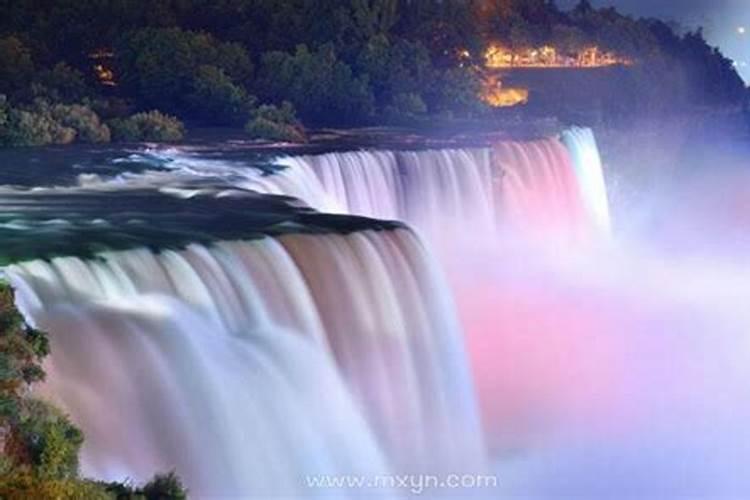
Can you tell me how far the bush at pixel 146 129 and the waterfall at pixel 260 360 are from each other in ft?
51.7

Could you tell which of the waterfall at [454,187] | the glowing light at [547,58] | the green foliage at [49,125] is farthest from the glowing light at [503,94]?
the green foliage at [49,125]

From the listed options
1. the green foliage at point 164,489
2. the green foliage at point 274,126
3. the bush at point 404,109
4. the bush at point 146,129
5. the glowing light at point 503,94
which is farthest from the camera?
the glowing light at point 503,94

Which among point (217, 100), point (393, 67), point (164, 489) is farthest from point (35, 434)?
point (393, 67)

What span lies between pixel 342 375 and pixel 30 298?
3.91 m

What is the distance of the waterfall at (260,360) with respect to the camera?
41.7 feet

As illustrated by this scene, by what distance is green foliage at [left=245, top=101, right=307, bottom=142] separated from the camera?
3366 centimetres

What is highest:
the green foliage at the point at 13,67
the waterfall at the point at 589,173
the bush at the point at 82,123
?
the green foliage at the point at 13,67

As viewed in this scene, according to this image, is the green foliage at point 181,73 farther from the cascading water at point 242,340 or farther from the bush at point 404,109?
the cascading water at point 242,340

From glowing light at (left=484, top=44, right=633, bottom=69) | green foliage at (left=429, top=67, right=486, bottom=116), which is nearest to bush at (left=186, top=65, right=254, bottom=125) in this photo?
green foliage at (left=429, top=67, right=486, bottom=116)

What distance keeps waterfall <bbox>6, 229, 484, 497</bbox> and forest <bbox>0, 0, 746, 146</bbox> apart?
1559cm

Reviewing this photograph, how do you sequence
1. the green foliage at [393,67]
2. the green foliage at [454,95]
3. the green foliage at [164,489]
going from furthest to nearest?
the green foliage at [454,95], the green foliage at [393,67], the green foliage at [164,489]

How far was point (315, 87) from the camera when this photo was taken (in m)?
40.6

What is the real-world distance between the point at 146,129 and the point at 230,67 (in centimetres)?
866

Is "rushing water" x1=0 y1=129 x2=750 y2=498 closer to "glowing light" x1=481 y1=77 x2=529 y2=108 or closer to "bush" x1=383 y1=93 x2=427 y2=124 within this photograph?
"bush" x1=383 y1=93 x2=427 y2=124
